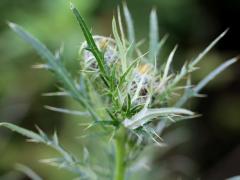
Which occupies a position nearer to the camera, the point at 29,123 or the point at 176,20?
the point at 29,123

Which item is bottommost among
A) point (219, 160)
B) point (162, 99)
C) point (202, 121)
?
point (219, 160)

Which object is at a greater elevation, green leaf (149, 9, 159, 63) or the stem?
green leaf (149, 9, 159, 63)

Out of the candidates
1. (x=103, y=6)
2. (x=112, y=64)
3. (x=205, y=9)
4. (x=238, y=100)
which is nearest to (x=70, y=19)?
(x=103, y=6)

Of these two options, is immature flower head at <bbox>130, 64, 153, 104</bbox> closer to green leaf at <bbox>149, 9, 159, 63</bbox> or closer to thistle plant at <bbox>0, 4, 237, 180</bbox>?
thistle plant at <bbox>0, 4, 237, 180</bbox>

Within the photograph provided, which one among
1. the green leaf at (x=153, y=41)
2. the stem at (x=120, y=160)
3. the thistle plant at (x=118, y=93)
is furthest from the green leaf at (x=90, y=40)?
the green leaf at (x=153, y=41)

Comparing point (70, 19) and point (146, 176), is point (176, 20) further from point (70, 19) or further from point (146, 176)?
point (146, 176)

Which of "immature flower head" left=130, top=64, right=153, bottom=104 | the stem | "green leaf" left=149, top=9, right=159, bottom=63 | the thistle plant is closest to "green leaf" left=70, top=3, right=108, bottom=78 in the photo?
the thistle plant

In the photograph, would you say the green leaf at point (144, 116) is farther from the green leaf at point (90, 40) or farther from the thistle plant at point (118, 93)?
the green leaf at point (90, 40)

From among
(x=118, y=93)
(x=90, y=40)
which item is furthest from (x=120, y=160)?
(x=90, y=40)
